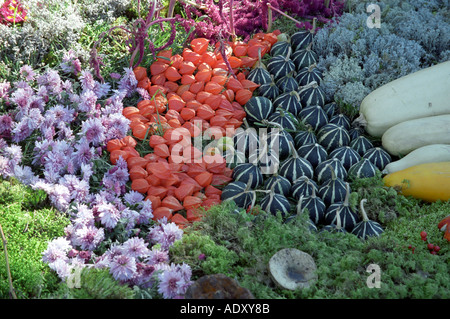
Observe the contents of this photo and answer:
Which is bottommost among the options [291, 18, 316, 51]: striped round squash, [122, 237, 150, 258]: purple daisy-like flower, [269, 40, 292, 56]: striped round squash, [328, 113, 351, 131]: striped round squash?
[122, 237, 150, 258]: purple daisy-like flower

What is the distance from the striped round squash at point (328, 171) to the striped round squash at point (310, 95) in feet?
2.22

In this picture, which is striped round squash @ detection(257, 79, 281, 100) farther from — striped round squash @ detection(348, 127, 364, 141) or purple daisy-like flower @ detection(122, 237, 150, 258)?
purple daisy-like flower @ detection(122, 237, 150, 258)

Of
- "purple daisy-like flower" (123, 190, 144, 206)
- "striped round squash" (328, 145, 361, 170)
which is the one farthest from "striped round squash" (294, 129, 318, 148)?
"purple daisy-like flower" (123, 190, 144, 206)

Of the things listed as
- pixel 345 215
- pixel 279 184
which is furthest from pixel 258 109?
pixel 345 215

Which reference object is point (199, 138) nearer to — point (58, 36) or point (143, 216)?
point (143, 216)

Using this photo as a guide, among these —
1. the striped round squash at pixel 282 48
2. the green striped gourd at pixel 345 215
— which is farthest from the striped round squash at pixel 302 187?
the striped round squash at pixel 282 48

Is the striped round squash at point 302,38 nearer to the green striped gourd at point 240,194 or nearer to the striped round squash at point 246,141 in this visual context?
the striped round squash at point 246,141

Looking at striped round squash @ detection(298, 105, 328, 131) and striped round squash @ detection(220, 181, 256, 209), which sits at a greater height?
striped round squash @ detection(298, 105, 328, 131)

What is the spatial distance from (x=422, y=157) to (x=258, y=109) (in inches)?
50.0

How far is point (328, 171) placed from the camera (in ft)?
11.8

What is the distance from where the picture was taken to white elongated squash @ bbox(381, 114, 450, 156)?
3830 mm

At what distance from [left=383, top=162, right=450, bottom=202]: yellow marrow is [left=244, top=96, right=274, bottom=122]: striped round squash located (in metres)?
1.06

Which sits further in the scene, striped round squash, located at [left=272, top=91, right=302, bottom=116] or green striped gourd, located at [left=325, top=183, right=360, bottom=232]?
striped round squash, located at [left=272, top=91, right=302, bottom=116]

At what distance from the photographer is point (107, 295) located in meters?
2.50
